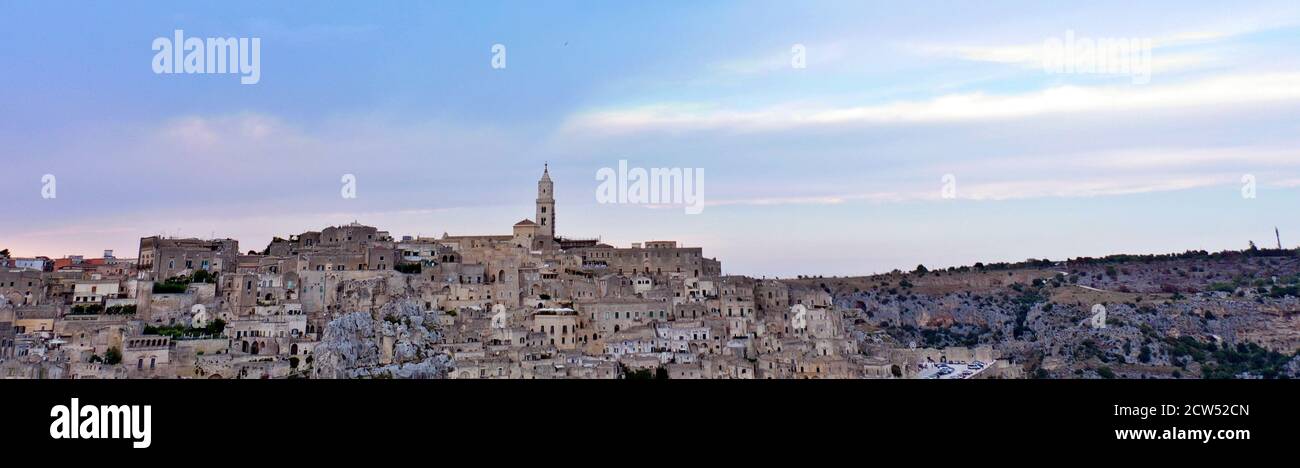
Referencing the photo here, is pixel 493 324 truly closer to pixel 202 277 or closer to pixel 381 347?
pixel 381 347

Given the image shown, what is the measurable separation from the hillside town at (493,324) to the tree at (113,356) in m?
0.09

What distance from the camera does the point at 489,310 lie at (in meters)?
46.9

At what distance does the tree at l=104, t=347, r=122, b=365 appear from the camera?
3944cm

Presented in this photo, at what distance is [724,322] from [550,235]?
1596 cm

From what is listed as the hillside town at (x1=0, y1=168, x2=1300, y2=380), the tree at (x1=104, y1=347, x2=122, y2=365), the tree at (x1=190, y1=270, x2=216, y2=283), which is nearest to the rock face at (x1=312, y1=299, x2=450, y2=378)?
the hillside town at (x1=0, y1=168, x2=1300, y2=380)

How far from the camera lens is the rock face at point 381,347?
128ft

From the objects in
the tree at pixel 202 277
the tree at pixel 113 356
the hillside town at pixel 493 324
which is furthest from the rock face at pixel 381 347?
the tree at pixel 202 277

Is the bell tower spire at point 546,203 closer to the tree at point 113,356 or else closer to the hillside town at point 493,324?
the hillside town at point 493,324

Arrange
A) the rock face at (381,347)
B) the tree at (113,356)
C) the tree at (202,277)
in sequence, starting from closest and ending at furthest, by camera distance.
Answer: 1. the rock face at (381,347)
2. the tree at (113,356)
3. the tree at (202,277)

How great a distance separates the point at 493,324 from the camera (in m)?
44.5

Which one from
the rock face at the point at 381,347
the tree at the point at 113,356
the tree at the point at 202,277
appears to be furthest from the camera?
the tree at the point at 202,277

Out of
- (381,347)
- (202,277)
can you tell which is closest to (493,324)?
(381,347)

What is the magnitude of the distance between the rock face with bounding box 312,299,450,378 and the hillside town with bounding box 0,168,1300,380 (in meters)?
0.08
